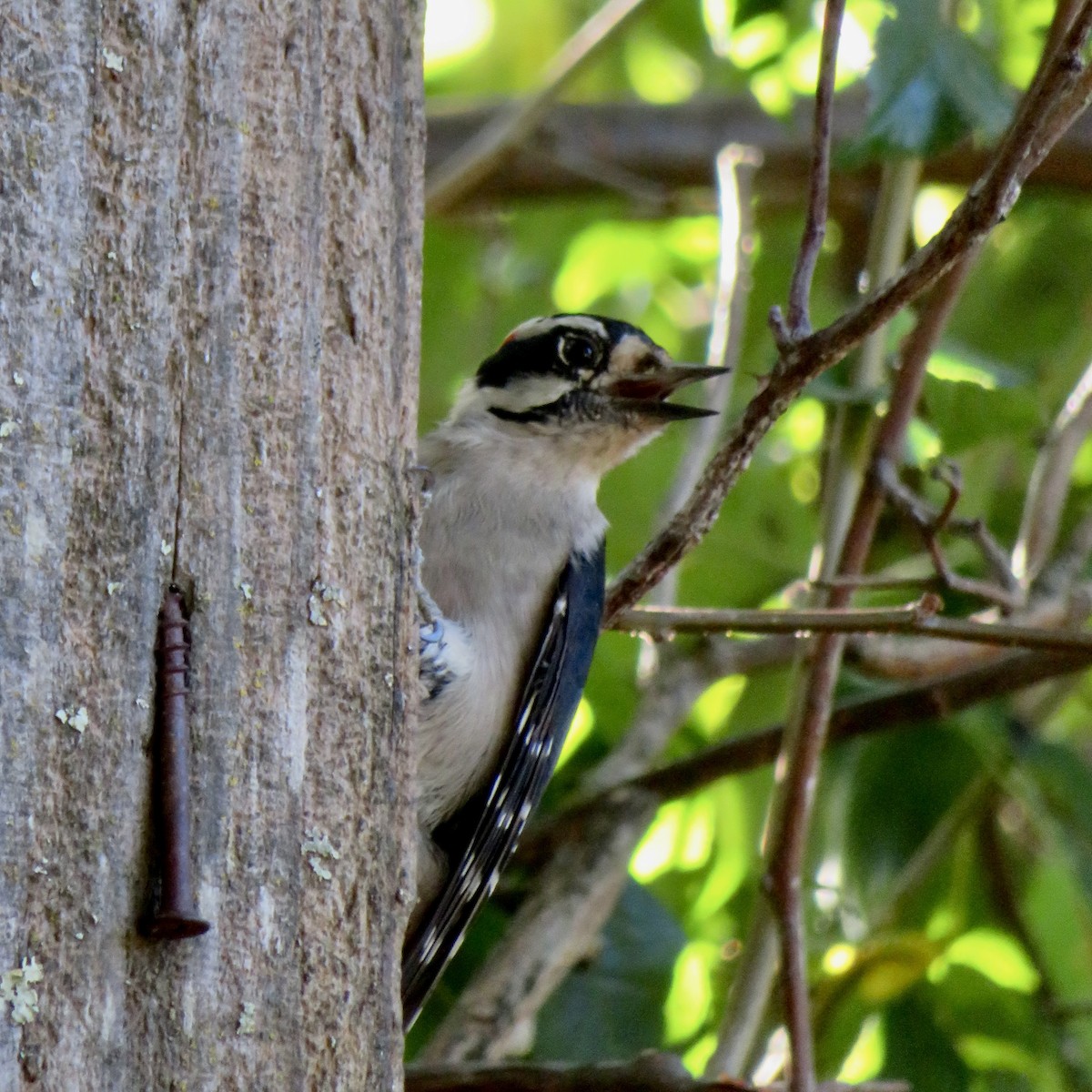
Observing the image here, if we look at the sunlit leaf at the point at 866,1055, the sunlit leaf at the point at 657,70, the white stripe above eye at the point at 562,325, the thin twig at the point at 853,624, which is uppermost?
the sunlit leaf at the point at 657,70

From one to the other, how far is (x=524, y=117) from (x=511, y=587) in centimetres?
154

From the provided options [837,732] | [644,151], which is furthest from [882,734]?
[644,151]

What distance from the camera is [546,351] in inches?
120

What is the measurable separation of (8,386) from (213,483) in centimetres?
23

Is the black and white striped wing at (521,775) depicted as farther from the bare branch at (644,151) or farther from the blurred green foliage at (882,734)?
the bare branch at (644,151)

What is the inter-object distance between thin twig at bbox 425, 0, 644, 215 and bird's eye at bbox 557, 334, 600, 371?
1.00 metres

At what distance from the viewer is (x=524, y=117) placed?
394cm

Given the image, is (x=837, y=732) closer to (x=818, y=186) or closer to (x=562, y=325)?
(x=562, y=325)

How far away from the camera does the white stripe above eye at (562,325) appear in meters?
3.04

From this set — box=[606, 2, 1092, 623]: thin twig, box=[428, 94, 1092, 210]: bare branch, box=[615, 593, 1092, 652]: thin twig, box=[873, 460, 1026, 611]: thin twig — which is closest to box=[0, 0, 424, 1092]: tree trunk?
box=[606, 2, 1092, 623]: thin twig

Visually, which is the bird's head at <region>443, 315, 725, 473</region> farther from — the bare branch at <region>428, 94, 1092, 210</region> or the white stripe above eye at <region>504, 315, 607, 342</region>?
the bare branch at <region>428, 94, 1092, 210</region>

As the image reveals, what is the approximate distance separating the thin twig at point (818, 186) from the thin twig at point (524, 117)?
1.77m

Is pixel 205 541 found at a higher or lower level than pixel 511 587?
higher

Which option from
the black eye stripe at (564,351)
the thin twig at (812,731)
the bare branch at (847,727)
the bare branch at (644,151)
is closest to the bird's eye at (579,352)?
the black eye stripe at (564,351)
